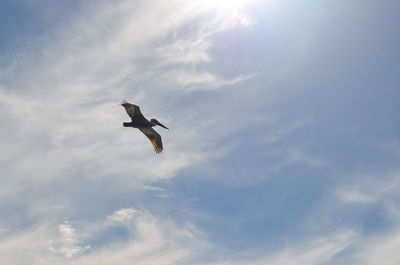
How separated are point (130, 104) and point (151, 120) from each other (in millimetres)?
4208

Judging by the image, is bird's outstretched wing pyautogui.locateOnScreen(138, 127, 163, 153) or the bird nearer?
the bird

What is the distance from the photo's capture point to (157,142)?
161 ft

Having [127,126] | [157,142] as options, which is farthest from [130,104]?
[157,142]

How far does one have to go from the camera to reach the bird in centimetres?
4519

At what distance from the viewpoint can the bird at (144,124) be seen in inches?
1779

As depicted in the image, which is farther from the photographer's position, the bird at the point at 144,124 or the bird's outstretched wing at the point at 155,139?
Result: the bird's outstretched wing at the point at 155,139

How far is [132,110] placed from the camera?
45.3m

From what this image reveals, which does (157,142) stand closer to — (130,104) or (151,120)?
(151,120)

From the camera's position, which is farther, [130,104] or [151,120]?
[151,120]

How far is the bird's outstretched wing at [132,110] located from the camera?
4472 centimetres

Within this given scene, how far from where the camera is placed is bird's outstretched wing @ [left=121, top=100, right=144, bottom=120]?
4472 cm

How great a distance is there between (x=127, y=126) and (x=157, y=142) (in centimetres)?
402

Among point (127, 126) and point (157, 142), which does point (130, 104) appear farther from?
point (157, 142)

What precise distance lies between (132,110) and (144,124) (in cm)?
260
